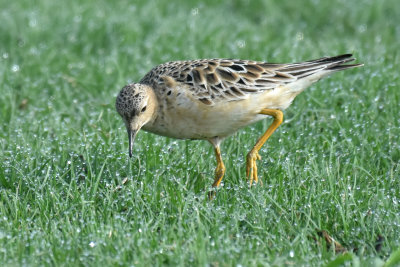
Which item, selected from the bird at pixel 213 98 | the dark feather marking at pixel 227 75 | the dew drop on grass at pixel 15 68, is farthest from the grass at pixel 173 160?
the dark feather marking at pixel 227 75

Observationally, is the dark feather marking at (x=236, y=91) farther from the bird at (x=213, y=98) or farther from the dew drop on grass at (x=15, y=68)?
the dew drop on grass at (x=15, y=68)

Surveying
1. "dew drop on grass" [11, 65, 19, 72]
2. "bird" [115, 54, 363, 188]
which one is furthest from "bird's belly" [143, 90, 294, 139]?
"dew drop on grass" [11, 65, 19, 72]

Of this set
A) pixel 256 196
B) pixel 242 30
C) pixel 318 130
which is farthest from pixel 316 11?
pixel 256 196

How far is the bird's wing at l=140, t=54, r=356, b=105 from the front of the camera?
21.5 feet

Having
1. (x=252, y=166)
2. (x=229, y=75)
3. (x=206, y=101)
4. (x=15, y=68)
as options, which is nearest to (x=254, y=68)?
(x=229, y=75)

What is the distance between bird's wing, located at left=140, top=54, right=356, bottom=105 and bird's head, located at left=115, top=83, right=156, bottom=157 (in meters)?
0.24

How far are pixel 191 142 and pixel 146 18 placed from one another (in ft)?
15.2

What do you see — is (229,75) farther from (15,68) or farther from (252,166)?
(15,68)

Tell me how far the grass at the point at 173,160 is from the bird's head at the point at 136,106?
1.35 feet

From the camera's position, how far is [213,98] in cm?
651

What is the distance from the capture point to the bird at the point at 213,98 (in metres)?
6.43

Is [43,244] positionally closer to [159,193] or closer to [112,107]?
[159,193]

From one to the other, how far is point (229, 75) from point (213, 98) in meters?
0.39

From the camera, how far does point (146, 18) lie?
38.1 ft
